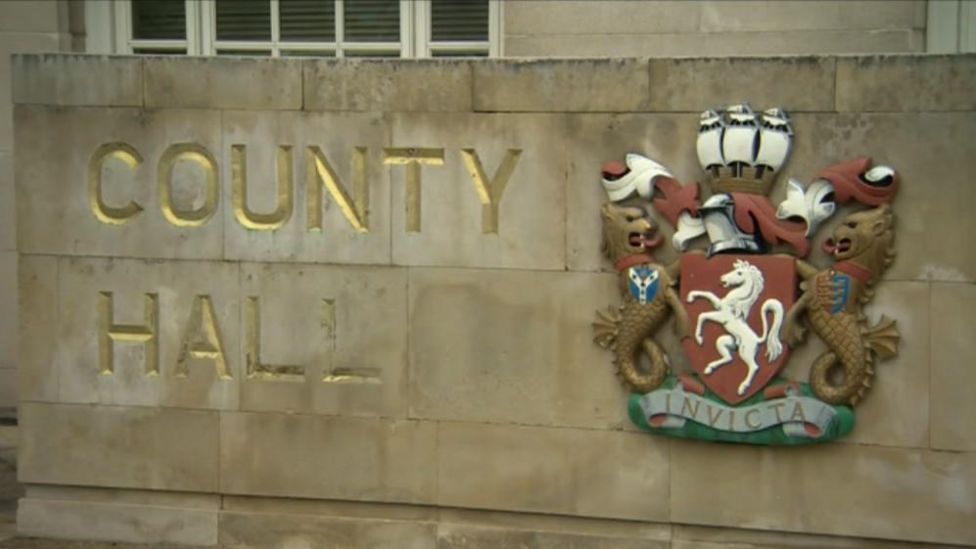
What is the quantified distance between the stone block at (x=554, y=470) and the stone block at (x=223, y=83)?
2127mm

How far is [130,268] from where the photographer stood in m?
9.12

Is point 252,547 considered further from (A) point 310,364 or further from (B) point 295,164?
(B) point 295,164

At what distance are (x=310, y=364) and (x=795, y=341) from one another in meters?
2.78

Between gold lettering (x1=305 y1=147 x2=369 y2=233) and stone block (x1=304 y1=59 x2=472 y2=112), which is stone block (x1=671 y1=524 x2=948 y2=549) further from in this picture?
stone block (x1=304 y1=59 x2=472 y2=112)

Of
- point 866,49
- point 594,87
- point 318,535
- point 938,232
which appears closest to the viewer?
point 938,232

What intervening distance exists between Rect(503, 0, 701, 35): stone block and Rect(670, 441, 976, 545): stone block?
15.7ft

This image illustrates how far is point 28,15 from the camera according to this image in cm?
1306

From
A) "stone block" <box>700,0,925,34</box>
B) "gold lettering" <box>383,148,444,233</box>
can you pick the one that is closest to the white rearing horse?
"gold lettering" <box>383,148,444,233</box>

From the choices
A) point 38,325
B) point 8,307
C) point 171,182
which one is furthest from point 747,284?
point 8,307

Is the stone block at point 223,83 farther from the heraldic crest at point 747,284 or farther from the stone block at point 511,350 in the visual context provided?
the heraldic crest at point 747,284

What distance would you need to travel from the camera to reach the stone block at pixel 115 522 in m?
9.18

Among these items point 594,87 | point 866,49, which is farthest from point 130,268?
point 866,49

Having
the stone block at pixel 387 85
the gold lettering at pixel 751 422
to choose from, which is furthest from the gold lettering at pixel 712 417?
the stone block at pixel 387 85

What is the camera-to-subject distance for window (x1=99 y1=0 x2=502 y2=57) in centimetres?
1285
